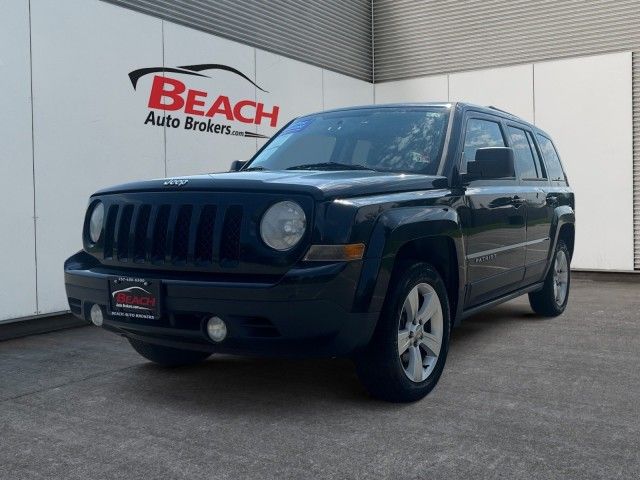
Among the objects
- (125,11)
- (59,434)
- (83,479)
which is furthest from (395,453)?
(125,11)

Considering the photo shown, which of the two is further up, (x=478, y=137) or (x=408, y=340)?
(x=478, y=137)

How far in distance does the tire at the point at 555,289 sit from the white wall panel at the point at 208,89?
398 cm

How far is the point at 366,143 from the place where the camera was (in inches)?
181

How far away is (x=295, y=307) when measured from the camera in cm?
325

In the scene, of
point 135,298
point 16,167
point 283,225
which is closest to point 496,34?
point 16,167

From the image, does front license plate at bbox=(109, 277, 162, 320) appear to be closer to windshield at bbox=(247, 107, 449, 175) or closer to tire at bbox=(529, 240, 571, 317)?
windshield at bbox=(247, 107, 449, 175)

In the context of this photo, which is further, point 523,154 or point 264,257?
point 523,154

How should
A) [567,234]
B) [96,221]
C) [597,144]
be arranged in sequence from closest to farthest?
[96,221] < [567,234] < [597,144]

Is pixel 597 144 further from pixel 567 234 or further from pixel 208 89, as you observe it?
pixel 208 89

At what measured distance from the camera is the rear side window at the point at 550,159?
632 centimetres

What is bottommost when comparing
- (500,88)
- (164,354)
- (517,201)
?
(164,354)

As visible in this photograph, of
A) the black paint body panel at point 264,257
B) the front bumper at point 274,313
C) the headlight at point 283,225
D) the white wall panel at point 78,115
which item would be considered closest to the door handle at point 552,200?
the black paint body panel at point 264,257

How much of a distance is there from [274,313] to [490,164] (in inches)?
73.6

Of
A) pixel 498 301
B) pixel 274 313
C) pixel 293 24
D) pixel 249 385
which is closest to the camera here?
pixel 274 313
